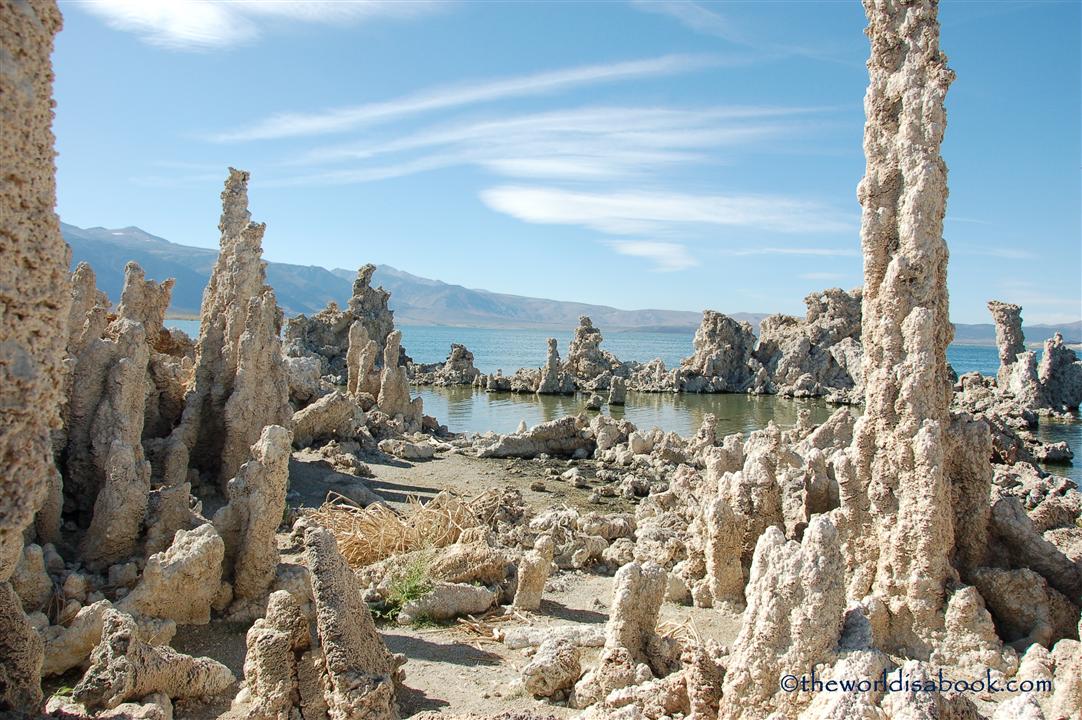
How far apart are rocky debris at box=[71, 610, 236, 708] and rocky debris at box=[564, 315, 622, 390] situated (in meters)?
33.6

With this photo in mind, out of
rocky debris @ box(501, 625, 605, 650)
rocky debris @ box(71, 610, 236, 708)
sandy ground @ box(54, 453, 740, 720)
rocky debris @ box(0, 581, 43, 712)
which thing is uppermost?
rocky debris @ box(0, 581, 43, 712)

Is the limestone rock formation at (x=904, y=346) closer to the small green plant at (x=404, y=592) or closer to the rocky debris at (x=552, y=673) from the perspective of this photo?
the rocky debris at (x=552, y=673)

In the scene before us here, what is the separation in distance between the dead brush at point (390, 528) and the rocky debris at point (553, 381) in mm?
26587

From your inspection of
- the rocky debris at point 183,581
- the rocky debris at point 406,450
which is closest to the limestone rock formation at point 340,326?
the rocky debris at point 406,450

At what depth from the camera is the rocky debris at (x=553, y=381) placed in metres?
36.8

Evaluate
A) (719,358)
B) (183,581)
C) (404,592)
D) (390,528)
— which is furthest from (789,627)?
(719,358)

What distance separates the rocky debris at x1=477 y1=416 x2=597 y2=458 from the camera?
17609 millimetres

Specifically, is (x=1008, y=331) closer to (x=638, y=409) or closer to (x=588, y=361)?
(x=638, y=409)

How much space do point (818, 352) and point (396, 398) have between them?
25.5 meters

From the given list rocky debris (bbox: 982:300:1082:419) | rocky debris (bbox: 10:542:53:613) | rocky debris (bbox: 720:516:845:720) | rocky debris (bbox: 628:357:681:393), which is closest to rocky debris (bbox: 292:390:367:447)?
rocky debris (bbox: 10:542:53:613)

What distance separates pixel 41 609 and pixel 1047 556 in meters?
7.28

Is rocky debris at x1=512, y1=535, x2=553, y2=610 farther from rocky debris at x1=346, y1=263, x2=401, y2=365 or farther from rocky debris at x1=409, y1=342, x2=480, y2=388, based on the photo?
rocky debris at x1=409, y1=342, x2=480, y2=388

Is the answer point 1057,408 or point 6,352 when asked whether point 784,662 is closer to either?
point 6,352

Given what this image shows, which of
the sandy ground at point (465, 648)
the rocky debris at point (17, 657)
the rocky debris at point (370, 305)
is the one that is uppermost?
the rocky debris at point (370, 305)
